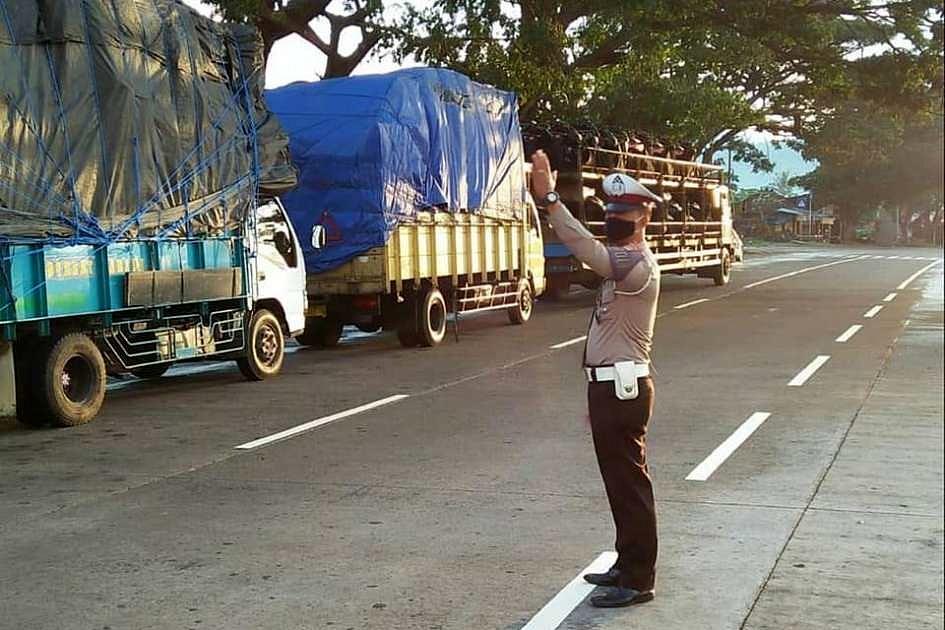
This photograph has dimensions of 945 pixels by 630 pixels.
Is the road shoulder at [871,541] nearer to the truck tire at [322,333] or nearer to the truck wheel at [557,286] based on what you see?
the truck tire at [322,333]

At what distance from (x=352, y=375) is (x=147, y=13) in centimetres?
449

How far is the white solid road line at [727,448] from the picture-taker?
800cm

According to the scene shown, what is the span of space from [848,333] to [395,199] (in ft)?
23.0

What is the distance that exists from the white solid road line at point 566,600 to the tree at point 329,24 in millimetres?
18738

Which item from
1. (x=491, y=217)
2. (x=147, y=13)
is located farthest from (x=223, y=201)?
(x=491, y=217)

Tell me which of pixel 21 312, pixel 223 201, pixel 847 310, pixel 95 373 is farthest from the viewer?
pixel 847 310

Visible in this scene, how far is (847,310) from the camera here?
2142 centimetres

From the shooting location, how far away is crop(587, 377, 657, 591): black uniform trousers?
5195 mm

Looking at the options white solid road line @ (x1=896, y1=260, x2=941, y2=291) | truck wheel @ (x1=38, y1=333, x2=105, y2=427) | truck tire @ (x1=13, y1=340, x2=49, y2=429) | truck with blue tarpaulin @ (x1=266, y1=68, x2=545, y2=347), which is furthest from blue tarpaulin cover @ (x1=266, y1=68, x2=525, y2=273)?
white solid road line @ (x1=896, y1=260, x2=941, y2=291)

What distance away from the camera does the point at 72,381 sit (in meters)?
10.5

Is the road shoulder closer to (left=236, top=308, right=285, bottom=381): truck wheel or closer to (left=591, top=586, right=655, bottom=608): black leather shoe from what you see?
(left=591, top=586, right=655, bottom=608): black leather shoe

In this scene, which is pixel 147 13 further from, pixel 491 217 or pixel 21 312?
pixel 491 217

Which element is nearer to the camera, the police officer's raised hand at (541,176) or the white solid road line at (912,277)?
the police officer's raised hand at (541,176)

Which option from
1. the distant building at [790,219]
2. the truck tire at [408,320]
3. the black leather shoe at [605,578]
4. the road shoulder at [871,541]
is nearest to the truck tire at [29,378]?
the black leather shoe at [605,578]
